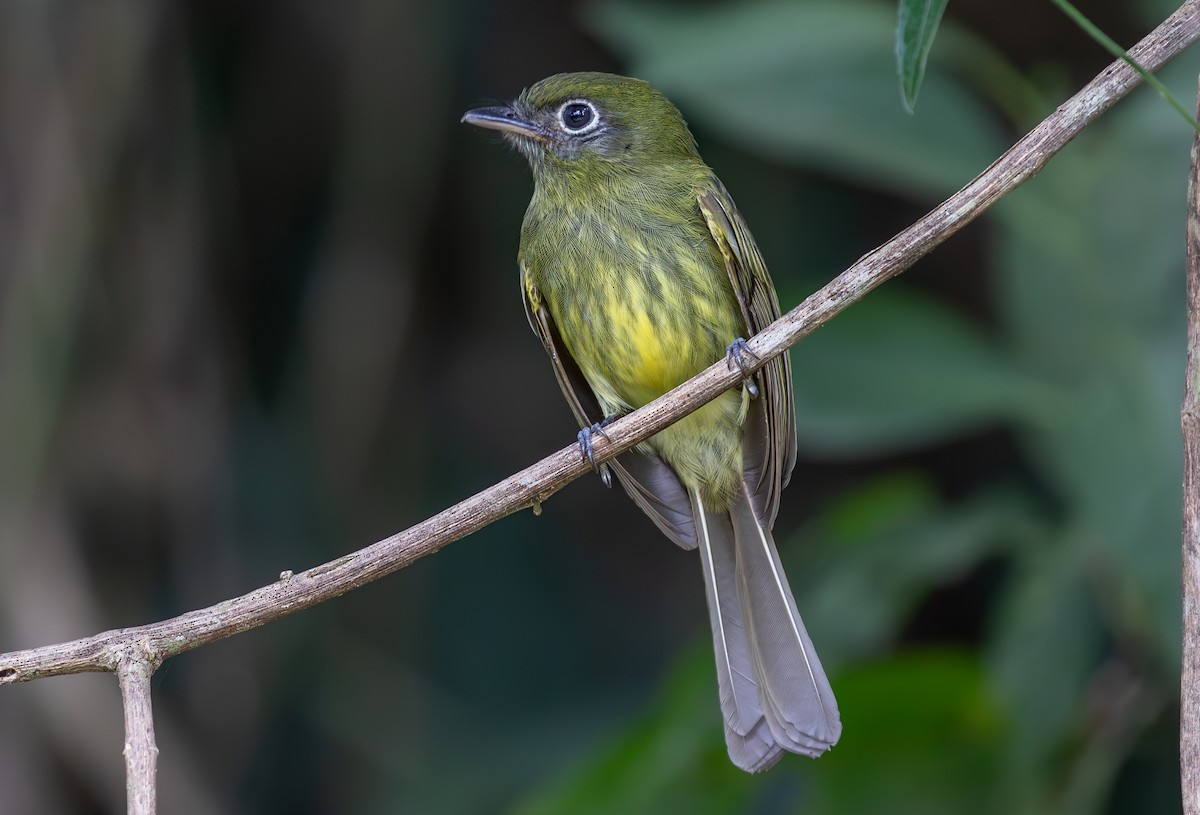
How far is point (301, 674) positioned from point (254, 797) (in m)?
0.39

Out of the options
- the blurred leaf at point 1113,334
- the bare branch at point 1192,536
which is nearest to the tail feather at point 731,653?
the blurred leaf at point 1113,334

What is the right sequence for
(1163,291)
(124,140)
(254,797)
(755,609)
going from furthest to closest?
(254,797)
(124,140)
(1163,291)
(755,609)

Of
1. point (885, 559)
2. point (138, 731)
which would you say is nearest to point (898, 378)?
point (885, 559)

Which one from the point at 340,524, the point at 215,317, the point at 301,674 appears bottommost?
→ the point at 301,674

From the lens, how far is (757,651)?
110 inches

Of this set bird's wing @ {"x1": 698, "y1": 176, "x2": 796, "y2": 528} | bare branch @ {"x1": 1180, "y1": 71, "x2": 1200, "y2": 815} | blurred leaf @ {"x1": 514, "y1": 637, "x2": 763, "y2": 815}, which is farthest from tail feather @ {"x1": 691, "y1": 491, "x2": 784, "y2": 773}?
bare branch @ {"x1": 1180, "y1": 71, "x2": 1200, "y2": 815}

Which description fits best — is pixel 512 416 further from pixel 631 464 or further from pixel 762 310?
pixel 762 310

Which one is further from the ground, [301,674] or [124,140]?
[124,140]

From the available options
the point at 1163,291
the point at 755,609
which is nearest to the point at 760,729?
the point at 755,609

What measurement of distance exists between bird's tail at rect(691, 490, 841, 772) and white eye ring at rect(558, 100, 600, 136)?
2.87 ft

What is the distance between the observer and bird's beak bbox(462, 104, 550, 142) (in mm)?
3246

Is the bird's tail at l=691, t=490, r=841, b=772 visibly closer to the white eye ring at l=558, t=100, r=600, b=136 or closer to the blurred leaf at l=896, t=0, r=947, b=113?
the white eye ring at l=558, t=100, r=600, b=136

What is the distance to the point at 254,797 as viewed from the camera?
170 inches

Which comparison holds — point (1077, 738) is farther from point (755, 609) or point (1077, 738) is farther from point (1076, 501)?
point (755, 609)
